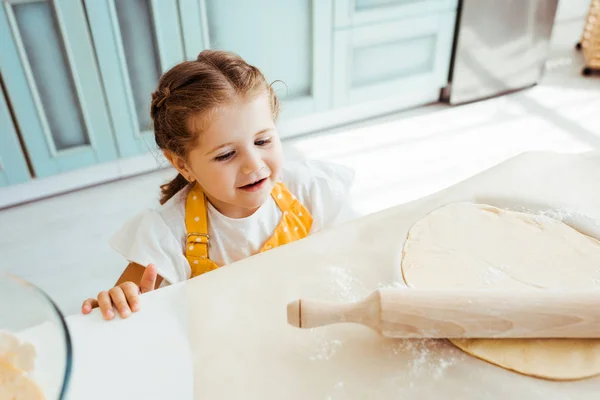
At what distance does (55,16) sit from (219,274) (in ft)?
4.55

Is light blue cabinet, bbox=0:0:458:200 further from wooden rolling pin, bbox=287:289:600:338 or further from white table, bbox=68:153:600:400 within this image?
wooden rolling pin, bbox=287:289:600:338

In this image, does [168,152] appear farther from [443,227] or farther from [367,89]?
[367,89]

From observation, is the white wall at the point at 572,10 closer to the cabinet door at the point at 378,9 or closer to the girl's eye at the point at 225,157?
the cabinet door at the point at 378,9

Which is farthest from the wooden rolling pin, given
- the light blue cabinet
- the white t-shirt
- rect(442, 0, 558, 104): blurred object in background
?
rect(442, 0, 558, 104): blurred object in background

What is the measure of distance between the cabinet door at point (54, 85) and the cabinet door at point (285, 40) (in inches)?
15.1

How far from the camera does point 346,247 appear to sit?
26.0 inches

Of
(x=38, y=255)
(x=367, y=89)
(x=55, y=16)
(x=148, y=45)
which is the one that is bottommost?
(x=38, y=255)

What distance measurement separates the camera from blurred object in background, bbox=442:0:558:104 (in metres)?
2.33

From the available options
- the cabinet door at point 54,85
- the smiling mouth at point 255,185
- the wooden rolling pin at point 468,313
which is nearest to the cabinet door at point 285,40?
the cabinet door at point 54,85

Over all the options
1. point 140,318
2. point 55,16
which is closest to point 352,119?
point 55,16

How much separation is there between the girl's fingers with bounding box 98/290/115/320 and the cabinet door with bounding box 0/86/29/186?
4.53 ft

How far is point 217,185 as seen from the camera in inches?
31.3

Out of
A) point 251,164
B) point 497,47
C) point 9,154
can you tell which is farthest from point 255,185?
point 497,47

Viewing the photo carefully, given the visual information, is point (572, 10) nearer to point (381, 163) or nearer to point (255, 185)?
point (381, 163)
